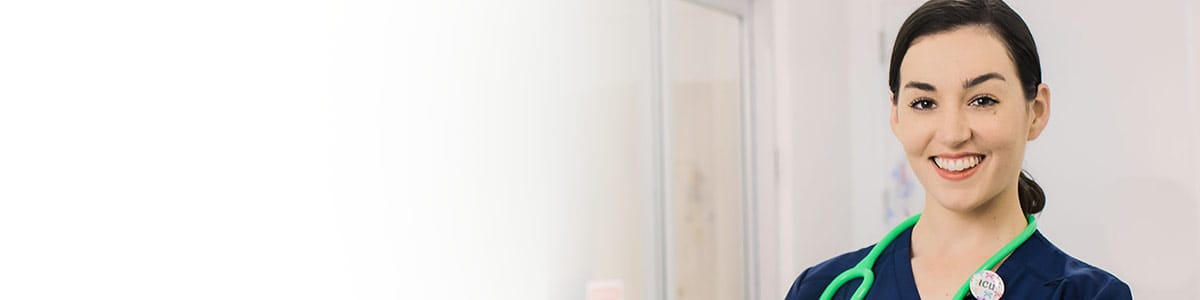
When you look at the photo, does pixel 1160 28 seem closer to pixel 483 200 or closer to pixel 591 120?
pixel 591 120

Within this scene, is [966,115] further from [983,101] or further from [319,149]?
[319,149]

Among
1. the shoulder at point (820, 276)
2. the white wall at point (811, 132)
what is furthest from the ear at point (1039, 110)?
the white wall at point (811, 132)

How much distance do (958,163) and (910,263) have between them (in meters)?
0.17

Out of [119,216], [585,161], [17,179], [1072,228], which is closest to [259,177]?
[119,216]

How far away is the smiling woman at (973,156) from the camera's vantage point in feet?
4.71

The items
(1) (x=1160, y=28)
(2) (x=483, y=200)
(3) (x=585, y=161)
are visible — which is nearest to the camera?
(2) (x=483, y=200)

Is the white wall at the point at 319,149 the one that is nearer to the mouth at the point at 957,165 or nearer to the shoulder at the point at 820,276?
the shoulder at the point at 820,276

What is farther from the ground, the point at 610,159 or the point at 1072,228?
the point at 610,159

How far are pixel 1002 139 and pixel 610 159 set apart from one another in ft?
2.88

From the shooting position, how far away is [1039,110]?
1.52 metres

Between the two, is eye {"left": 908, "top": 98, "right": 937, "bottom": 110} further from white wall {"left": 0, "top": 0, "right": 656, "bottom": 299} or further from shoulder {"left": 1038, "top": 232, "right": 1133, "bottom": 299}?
white wall {"left": 0, "top": 0, "right": 656, "bottom": 299}

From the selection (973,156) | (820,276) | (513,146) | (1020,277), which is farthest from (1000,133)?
(513,146)

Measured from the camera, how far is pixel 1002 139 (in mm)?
1438

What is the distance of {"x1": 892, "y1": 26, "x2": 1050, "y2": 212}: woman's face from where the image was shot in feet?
4.72
